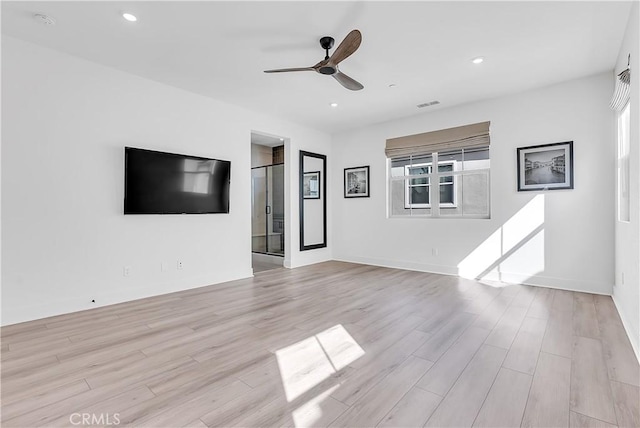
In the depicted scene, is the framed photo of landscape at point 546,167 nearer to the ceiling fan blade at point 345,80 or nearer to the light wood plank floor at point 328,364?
the light wood plank floor at point 328,364

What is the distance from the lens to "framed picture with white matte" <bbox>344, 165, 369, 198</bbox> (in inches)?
242

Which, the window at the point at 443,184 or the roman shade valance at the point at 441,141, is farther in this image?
the window at the point at 443,184

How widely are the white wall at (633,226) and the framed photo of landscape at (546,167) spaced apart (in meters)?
1.16

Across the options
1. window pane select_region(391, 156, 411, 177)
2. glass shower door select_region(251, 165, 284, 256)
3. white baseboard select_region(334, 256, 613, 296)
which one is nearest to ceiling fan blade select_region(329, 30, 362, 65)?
window pane select_region(391, 156, 411, 177)

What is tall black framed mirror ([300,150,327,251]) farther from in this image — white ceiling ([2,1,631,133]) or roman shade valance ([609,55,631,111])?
roman shade valance ([609,55,631,111])

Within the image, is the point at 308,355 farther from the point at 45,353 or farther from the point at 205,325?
the point at 45,353

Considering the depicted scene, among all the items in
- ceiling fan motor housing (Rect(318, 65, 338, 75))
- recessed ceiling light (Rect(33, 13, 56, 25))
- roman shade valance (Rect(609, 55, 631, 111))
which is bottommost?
roman shade valance (Rect(609, 55, 631, 111))

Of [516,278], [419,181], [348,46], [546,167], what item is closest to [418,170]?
[419,181]

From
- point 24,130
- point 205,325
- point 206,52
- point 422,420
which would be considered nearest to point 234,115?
point 206,52

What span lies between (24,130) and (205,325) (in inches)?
102

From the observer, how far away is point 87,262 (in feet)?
11.0

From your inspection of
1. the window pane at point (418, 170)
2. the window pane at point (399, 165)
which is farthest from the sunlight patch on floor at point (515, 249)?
the window pane at point (399, 165)

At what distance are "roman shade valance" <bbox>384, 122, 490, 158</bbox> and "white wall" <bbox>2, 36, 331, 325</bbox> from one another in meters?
3.08

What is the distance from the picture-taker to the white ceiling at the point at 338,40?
253 centimetres
